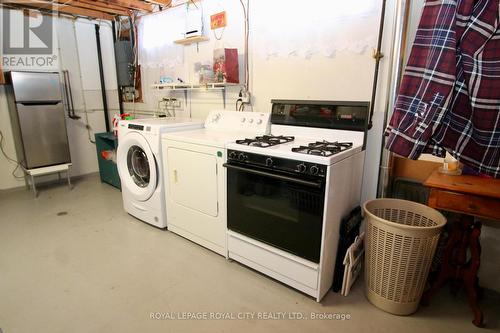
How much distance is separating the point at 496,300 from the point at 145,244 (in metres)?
2.62

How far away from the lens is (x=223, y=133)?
2525mm

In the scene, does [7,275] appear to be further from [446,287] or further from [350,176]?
[446,287]

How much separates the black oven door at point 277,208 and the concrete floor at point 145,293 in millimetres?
366

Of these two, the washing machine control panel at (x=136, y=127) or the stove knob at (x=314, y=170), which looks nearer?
the stove knob at (x=314, y=170)

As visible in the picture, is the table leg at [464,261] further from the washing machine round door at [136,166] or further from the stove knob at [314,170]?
the washing machine round door at [136,166]

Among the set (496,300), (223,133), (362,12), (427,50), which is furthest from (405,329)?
(362,12)

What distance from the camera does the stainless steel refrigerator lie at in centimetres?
333

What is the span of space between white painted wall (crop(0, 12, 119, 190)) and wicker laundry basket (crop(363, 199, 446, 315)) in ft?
13.9

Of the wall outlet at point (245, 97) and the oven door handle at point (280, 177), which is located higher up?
the wall outlet at point (245, 97)

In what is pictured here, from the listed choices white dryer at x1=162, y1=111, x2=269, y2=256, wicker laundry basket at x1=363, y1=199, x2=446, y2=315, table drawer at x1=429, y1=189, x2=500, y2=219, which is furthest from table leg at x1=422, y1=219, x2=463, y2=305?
white dryer at x1=162, y1=111, x2=269, y2=256

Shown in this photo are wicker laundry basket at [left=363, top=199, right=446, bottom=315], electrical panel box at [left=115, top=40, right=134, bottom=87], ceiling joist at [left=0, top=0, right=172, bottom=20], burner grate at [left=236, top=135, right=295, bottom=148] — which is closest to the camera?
wicker laundry basket at [left=363, top=199, right=446, bottom=315]

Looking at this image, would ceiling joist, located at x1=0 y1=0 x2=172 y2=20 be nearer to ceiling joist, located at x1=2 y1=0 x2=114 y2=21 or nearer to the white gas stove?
ceiling joist, located at x1=2 y1=0 x2=114 y2=21

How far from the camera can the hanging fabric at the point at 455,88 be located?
98cm

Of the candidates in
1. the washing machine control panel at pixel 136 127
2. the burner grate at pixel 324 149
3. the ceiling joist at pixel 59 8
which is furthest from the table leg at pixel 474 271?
the ceiling joist at pixel 59 8
